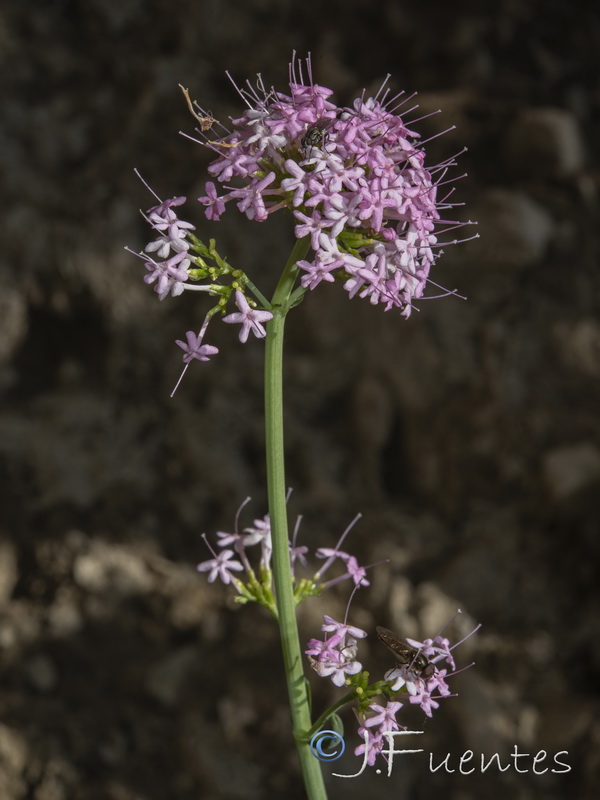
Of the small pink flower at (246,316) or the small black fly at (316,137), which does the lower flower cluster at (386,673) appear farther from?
the small black fly at (316,137)

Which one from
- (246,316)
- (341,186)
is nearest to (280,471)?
(246,316)

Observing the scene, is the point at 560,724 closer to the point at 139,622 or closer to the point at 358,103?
the point at 139,622

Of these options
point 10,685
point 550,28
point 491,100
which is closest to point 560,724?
point 10,685

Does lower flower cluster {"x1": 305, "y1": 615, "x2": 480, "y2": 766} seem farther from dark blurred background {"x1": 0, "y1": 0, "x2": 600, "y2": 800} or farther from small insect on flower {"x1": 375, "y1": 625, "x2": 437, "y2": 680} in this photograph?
dark blurred background {"x1": 0, "y1": 0, "x2": 600, "y2": 800}
